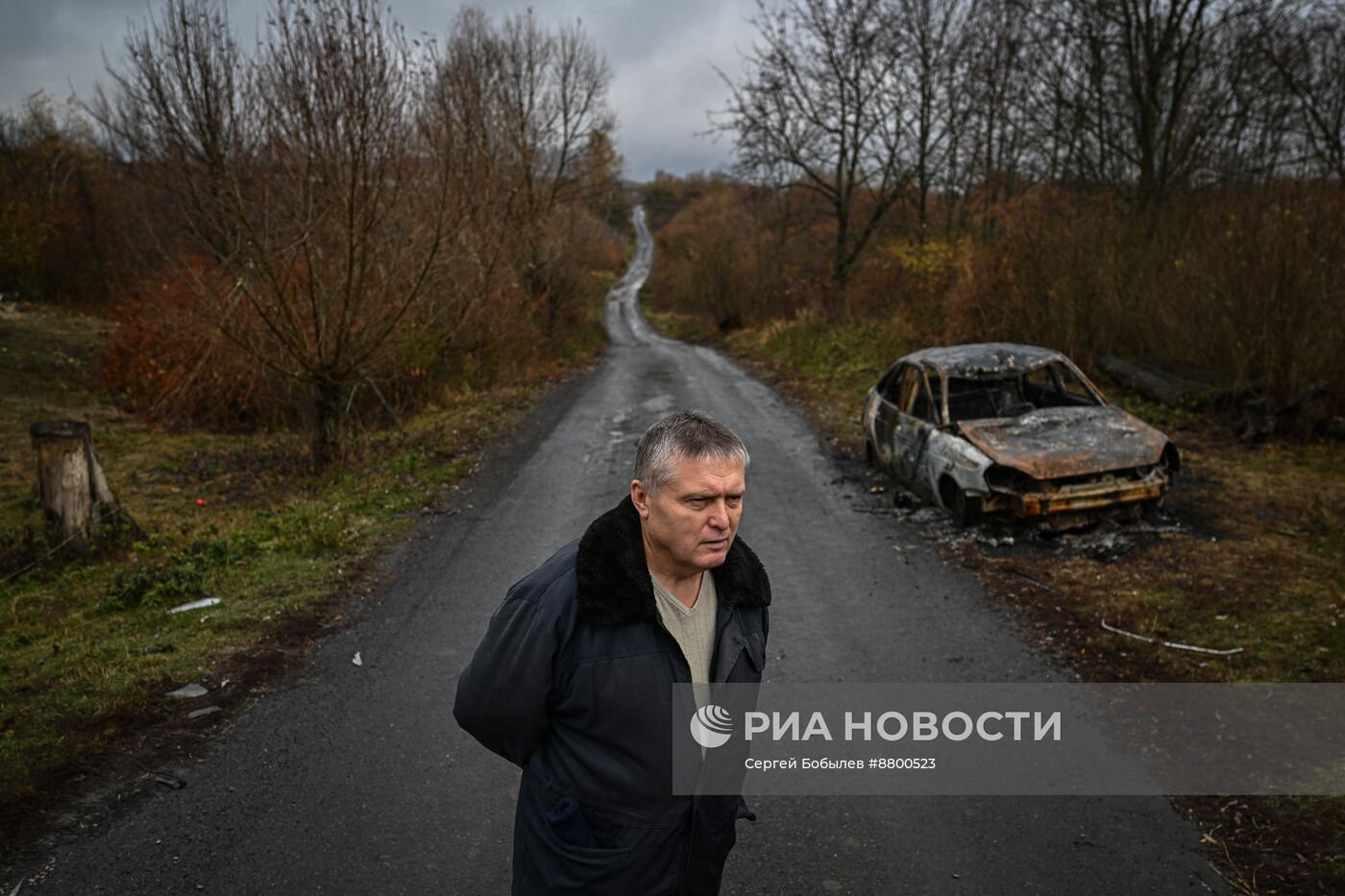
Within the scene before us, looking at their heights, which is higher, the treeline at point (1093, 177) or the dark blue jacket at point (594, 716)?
the treeline at point (1093, 177)

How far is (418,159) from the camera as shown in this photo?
11.2 m

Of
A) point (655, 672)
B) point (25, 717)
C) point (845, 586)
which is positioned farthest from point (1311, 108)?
point (25, 717)

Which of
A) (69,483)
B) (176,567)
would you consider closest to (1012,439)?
(176,567)

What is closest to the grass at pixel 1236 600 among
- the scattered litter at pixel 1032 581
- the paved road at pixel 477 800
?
the scattered litter at pixel 1032 581

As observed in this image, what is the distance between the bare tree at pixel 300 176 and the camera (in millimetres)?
8820

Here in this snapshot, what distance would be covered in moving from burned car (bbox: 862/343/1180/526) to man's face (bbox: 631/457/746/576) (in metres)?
6.08

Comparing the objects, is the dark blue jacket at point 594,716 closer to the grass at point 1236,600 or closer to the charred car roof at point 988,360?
the grass at point 1236,600

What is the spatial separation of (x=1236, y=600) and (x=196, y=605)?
761 centimetres

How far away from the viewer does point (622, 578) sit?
2123 millimetres

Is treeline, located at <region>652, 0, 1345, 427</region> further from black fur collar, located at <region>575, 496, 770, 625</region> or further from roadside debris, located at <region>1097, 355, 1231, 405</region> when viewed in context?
black fur collar, located at <region>575, 496, 770, 625</region>

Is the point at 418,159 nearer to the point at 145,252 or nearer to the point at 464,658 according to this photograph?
the point at 464,658

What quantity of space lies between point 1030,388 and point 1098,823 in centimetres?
671

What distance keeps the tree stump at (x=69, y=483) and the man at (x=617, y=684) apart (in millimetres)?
7092

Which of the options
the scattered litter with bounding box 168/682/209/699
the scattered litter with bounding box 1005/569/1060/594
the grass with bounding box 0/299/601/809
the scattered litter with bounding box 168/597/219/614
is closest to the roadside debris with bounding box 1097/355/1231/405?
the scattered litter with bounding box 1005/569/1060/594
